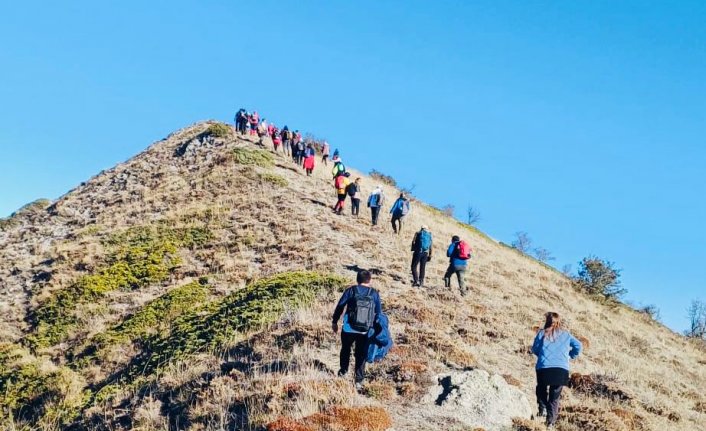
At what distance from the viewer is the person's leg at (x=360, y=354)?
9.25 metres

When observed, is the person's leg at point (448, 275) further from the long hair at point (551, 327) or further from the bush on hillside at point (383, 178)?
the bush on hillside at point (383, 178)

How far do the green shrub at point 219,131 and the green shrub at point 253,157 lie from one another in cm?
427

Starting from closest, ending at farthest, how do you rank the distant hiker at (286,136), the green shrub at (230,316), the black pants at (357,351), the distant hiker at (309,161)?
the black pants at (357,351), the green shrub at (230,316), the distant hiker at (309,161), the distant hiker at (286,136)

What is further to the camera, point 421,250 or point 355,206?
point 355,206

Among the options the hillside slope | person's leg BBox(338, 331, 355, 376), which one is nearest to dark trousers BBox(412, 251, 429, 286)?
Result: the hillside slope

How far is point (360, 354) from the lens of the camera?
9.38 meters

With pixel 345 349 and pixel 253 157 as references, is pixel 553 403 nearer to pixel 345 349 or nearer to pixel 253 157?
pixel 345 349

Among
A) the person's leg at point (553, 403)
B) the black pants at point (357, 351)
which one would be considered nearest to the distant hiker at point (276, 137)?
the black pants at point (357, 351)

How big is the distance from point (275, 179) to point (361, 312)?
22.5 meters

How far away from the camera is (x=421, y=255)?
701 inches

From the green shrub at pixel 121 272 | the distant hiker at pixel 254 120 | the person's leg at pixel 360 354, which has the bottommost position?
the person's leg at pixel 360 354

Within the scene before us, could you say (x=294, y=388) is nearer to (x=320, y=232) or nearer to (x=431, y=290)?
(x=431, y=290)

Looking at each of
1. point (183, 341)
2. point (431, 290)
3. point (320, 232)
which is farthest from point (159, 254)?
point (431, 290)

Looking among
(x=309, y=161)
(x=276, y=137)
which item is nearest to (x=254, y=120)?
(x=276, y=137)
